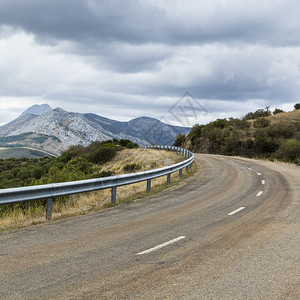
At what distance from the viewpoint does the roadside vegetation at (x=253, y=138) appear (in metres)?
39.2

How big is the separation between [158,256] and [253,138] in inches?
1861

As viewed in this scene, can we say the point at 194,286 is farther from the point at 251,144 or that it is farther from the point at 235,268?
the point at 251,144

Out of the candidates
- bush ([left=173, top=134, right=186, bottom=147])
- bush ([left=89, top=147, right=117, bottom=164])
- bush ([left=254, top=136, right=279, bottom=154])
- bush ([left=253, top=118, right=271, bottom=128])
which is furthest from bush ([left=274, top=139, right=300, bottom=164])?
bush ([left=173, top=134, right=186, bottom=147])

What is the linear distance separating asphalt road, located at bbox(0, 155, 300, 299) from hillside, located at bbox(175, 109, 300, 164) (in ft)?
100

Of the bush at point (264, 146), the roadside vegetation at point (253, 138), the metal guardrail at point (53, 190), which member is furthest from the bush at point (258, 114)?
the metal guardrail at point (53, 190)

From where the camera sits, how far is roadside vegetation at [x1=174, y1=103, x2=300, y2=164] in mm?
39156

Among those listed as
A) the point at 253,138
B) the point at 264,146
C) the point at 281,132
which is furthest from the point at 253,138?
the point at 264,146

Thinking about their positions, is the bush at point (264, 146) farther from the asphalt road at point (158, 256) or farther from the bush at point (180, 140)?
the asphalt road at point (158, 256)

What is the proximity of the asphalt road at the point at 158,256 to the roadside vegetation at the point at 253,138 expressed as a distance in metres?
30.0

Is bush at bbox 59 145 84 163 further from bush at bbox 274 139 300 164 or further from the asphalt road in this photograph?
the asphalt road

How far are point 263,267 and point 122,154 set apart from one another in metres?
37.1

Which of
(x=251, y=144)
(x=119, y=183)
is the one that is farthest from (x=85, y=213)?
(x=251, y=144)

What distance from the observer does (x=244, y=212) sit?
9227mm

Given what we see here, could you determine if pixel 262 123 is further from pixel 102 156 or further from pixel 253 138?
pixel 102 156
